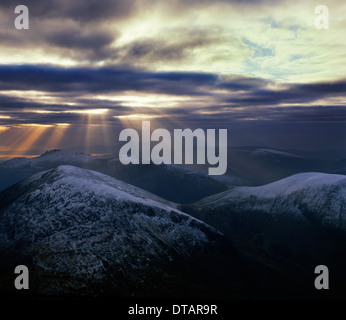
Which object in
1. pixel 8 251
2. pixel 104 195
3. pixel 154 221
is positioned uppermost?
pixel 104 195

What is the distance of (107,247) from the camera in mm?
136375

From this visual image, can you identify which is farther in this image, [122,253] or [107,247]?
[122,253]

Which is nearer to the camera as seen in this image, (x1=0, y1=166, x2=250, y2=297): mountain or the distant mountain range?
(x1=0, y1=166, x2=250, y2=297): mountain

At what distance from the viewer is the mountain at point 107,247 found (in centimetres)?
11556

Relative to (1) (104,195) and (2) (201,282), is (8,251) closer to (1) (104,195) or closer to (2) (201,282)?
(1) (104,195)

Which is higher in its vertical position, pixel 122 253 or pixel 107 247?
pixel 107 247

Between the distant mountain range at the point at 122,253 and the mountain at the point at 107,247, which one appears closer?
the mountain at the point at 107,247

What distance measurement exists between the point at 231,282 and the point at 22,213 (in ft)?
391

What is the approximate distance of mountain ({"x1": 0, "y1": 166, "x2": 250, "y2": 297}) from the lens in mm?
115562
